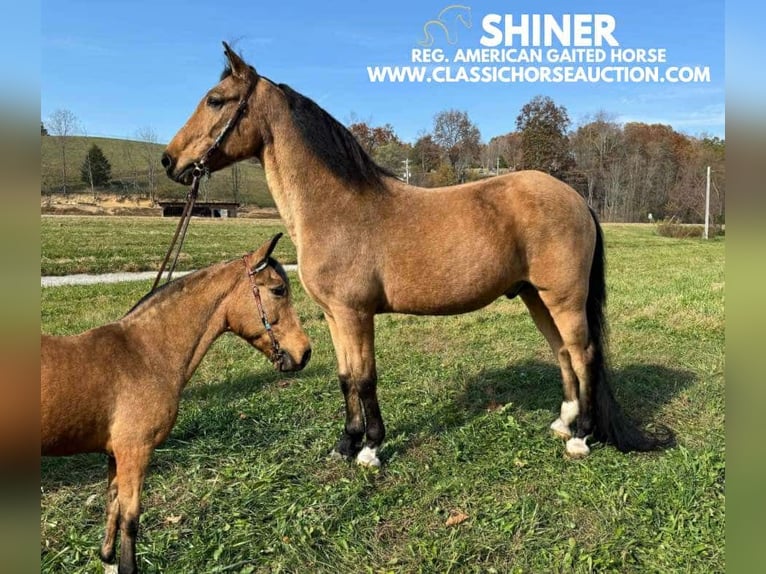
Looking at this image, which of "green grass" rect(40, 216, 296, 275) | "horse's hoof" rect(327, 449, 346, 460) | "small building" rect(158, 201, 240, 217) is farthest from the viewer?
"small building" rect(158, 201, 240, 217)

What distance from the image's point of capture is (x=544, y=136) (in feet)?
96.3

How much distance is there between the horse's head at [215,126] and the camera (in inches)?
145

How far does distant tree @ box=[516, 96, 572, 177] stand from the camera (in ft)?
90.7

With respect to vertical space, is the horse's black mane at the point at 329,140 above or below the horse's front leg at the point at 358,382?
above

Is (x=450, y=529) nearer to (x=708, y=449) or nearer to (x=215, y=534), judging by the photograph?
(x=215, y=534)

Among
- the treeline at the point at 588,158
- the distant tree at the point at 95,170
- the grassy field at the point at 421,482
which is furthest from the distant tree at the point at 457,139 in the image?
the distant tree at the point at 95,170

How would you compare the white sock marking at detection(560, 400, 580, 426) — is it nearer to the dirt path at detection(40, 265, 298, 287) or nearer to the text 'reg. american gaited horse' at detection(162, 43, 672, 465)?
the text 'reg. american gaited horse' at detection(162, 43, 672, 465)

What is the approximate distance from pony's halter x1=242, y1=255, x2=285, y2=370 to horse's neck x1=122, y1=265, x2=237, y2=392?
0.35ft

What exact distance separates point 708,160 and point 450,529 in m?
43.3

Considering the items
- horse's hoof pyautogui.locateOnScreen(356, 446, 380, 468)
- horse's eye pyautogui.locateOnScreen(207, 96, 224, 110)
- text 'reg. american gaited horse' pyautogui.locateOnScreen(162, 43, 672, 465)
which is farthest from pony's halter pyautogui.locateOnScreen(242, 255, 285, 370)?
horse's hoof pyautogui.locateOnScreen(356, 446, 380, 468)

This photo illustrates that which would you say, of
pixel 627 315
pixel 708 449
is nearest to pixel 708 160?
pixel 627 315

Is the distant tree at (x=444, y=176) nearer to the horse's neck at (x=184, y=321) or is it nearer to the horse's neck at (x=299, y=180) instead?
the horse's neck at (x=299, y=180)
